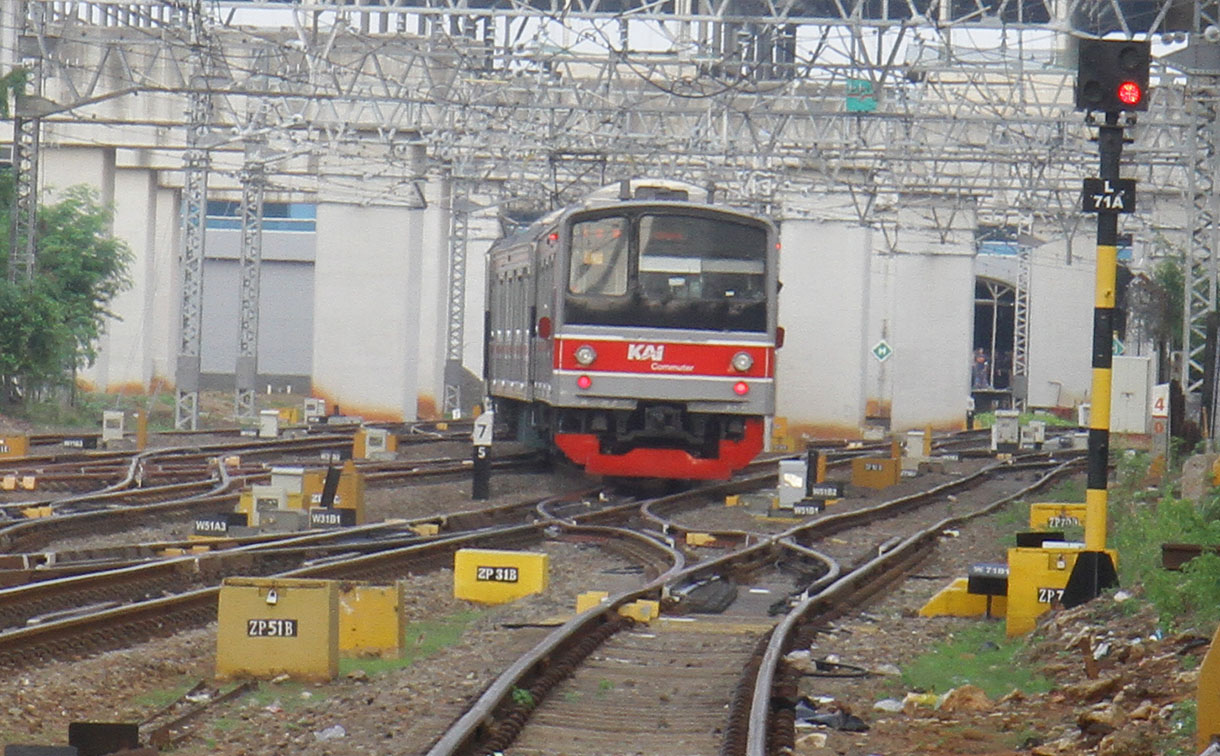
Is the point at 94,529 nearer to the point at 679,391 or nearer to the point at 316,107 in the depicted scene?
the point at 679,391

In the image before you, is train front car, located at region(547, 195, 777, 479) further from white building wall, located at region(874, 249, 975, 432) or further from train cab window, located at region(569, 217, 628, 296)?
white building wall, located at region(874, 249, 975, 432)

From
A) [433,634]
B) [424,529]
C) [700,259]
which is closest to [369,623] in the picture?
[433,634]

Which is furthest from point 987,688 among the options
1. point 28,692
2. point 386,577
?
point 386,577

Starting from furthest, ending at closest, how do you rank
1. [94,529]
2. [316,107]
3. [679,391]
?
[316,107] < [679,391] < [94,529]

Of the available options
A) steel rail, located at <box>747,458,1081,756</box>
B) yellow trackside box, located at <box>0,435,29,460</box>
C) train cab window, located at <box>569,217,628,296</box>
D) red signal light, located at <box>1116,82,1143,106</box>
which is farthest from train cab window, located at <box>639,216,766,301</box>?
red signal light, located at <box>1116,82,1143,106</box>

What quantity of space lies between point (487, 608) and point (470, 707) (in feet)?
14.7

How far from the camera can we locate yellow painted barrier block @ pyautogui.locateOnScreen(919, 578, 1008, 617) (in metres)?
11.8

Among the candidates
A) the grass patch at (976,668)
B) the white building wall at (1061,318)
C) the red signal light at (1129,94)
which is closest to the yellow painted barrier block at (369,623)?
the grass patch at (976,668)

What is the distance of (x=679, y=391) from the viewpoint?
20.6 meters

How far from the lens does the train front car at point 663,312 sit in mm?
20578

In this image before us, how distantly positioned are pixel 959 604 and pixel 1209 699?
540cm

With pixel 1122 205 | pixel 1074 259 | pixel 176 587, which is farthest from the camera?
pixel 1074 259

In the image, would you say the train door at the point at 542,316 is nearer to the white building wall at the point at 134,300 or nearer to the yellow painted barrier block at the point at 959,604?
the yellow painted barrier block at the point at 959,604

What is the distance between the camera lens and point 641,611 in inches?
432
